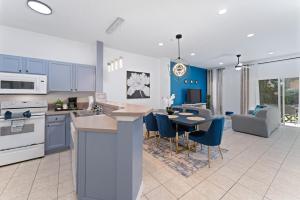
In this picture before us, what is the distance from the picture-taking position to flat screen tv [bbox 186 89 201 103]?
6664mm

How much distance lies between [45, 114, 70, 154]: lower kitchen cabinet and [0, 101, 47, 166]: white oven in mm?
119

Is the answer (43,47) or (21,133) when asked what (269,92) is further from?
(21,133)

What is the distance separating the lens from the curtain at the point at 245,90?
646 centimetres

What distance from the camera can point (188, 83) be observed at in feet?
22.8

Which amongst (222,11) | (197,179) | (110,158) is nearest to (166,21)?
(222,11)

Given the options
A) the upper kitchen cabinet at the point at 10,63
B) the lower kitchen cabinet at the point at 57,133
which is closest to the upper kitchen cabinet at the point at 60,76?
the upper kitchen cabinet at the point at 10,63

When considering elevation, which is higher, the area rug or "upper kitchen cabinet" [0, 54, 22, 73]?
"upper kitchen cabinet" [0, 54, 22, 73]

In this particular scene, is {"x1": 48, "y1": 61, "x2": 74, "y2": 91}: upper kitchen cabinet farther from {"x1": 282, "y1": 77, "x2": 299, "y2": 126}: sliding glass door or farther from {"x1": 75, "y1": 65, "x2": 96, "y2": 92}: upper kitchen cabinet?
{"x1": 282, "y1": 77, "x2": 299, "y2": 126}: sliding glass door

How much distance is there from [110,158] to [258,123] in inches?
182

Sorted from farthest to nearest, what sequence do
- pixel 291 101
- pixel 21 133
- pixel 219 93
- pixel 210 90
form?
1. pixel 210 90
2. pixel 219 93
3. pixel 291 101
4. pixel 21 133

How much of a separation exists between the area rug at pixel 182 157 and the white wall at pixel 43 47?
3.07 meters

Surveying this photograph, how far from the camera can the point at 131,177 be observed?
4.50 feet

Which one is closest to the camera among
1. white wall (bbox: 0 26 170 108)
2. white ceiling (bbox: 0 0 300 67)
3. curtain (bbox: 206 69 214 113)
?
white ceiling (bbox: 0 0 300 67)

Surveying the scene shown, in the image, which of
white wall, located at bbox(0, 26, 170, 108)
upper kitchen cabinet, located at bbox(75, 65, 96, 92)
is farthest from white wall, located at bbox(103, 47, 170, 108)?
upper kitchen cabinet, located at bbox(75, 65, 96, 92)
